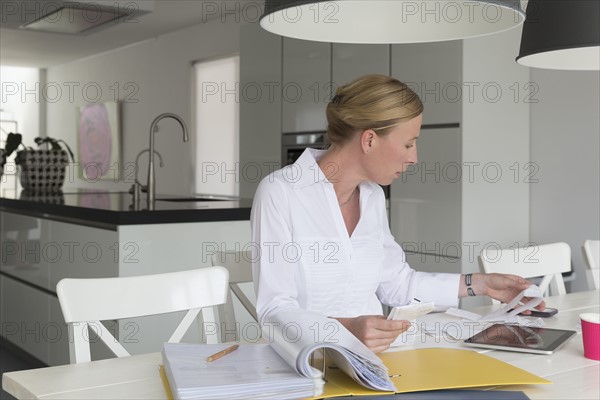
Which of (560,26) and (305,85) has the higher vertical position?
(305,85)

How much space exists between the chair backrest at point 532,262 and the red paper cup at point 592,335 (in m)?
0.78

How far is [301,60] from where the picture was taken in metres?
4.69

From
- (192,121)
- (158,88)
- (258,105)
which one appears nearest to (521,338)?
(258,105)

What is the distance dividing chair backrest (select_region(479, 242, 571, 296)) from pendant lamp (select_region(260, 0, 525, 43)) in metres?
1.01

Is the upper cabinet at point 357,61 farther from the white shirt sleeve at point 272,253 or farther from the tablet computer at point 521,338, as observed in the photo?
the tablet computer at point 521,338

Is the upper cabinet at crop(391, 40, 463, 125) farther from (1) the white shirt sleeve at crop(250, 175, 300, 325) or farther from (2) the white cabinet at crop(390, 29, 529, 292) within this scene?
(1) the white shirt sleeve at crop(250, 175, 300, 325)

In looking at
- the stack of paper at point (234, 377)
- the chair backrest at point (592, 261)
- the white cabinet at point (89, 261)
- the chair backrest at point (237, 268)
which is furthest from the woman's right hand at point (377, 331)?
the white cabinet at point (89, 261)

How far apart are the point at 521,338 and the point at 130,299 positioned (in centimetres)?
90

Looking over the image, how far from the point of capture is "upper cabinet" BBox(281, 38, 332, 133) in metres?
4.49

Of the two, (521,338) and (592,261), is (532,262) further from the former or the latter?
(521,338)

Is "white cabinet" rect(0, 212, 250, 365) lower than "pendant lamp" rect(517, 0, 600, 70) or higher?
lower

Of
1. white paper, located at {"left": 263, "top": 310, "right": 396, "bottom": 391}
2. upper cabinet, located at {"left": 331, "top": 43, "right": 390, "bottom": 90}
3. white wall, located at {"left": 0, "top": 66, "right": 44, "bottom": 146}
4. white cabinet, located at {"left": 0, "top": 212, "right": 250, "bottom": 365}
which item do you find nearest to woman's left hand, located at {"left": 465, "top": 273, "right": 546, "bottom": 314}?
white paper, located at {"left": 263, "top": 310, "right": 396, "bottom": 391}

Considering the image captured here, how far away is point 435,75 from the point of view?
12.3 feet

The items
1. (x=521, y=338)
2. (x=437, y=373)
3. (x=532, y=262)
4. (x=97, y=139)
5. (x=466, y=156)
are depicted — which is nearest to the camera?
(x=437, y=373)
